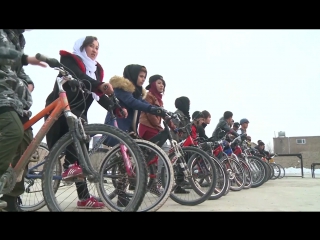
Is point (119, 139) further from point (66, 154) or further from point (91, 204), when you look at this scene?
point (91, 204)

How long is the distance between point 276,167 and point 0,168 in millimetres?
10920

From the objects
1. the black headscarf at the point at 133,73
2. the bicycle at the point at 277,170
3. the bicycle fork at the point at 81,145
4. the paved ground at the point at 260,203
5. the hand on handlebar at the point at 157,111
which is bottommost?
the bicycle at the point at 277,170

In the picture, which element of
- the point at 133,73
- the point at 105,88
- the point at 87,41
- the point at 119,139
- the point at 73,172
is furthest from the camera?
the point at 133,73

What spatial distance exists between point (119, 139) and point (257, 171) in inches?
234

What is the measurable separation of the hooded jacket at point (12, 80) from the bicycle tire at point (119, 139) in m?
0.45

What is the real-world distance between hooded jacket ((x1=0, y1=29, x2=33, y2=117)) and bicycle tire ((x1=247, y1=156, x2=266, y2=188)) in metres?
5.78

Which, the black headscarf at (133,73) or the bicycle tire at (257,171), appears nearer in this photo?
the black headscarf at (133,73)

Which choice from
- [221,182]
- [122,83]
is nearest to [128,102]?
[122,83]

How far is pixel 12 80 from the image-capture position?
2.45 m

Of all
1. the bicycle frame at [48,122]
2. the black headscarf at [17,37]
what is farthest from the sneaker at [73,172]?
the black headscarf at [17,37]

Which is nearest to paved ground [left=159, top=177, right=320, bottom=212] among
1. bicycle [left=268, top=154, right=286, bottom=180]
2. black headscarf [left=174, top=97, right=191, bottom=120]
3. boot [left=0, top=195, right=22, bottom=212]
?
boot [left=0, top=195, right=22, bottom=212]

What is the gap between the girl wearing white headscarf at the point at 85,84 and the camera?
9.29 feet

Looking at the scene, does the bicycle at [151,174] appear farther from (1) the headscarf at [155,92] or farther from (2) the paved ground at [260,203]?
(1) the headscarf at [155,92]

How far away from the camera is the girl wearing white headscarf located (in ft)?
9.29
